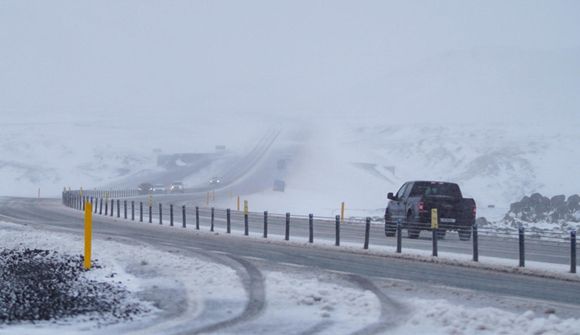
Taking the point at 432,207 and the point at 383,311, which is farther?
the point at 432,207

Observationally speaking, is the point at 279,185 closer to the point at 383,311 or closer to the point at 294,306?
the point at 294,306

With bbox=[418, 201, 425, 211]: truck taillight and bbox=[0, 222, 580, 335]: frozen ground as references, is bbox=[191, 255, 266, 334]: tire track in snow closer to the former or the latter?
bbox=[0, 222, 580, 335]: frozen ground

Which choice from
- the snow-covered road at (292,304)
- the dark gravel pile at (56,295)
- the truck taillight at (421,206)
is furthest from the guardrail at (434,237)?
the dark gravel pile at (56,295)

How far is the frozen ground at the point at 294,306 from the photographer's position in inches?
400

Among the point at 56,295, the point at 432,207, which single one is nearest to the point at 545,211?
the point at 432,207

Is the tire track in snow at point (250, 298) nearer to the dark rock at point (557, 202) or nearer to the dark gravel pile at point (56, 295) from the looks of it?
the dark gravel pile at point (56, 295)

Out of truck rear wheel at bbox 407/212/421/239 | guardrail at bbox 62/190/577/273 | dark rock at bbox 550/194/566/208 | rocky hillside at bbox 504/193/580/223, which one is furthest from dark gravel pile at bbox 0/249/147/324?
dark rock at bbox 550/194/566/208

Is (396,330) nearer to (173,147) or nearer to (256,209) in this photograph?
(256,209)

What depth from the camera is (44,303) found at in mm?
11648

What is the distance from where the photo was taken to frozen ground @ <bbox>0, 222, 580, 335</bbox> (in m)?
10.1

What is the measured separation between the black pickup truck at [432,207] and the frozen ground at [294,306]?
11871 mm

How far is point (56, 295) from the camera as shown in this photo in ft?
40.8

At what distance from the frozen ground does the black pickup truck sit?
38.9ft

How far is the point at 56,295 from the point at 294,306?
3.55 metres
